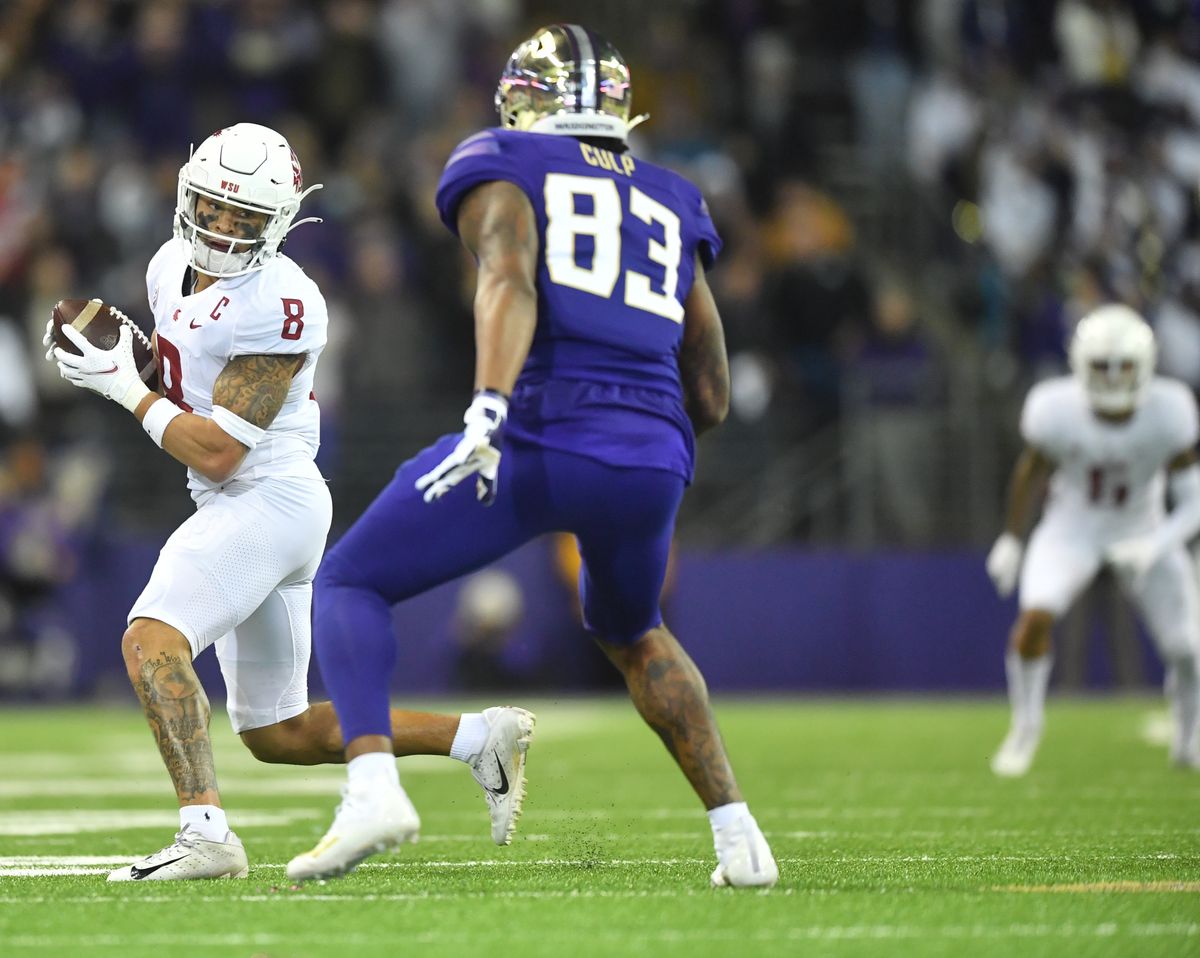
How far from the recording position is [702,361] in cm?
459

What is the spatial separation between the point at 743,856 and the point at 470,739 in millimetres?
981

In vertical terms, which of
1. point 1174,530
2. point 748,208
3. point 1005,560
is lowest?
point 1005,560

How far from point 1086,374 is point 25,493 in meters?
6.93

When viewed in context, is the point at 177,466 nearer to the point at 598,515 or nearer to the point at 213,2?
the point at 213,2

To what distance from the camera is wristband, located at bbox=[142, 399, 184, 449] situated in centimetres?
465

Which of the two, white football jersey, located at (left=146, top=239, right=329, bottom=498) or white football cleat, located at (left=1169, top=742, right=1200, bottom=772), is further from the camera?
white football cleat, located at (left=1169, top=742, right=1200, bottom=772)

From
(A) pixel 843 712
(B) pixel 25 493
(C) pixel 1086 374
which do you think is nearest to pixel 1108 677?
(A) pixel 843 712

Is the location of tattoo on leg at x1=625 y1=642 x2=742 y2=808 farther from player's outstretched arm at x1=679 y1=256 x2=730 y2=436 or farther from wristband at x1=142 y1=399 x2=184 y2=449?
wristband at x1=142 y1=399 x2=184 y2=449

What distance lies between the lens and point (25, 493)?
497 inches

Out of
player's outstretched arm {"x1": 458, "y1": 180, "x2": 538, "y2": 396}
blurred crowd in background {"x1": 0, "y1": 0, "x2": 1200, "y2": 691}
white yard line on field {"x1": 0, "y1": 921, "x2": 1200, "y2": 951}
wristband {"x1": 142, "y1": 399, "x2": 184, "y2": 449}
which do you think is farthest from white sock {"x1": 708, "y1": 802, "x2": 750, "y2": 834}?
blurred crowd in background {"x1": 0, "y1": 0, "x2": 1200, "y2": 691}

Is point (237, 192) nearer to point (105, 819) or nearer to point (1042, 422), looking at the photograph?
point (105, 819)

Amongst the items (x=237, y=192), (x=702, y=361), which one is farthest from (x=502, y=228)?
(x=237, y=192)

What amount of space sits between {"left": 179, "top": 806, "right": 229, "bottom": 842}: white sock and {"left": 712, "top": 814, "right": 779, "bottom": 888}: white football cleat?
3.57ft

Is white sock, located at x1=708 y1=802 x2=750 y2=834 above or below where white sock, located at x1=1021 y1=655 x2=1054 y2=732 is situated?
below
